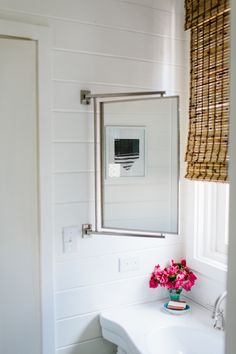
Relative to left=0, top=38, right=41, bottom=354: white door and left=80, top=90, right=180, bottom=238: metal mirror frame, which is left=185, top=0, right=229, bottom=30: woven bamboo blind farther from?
left=0, top=38, right=41, bottom=354: white door

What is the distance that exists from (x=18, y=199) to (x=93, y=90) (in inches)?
25.7

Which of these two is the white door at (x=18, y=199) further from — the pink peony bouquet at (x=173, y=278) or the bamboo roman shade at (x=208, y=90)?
the bamboo roman shade at (x=208, y=90)

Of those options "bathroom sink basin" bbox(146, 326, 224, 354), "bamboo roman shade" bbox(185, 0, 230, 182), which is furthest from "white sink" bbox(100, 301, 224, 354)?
"bamboo roman shade" bbox(185, 0, 230, 182)

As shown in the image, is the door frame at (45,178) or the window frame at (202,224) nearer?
the door frame at (45,178)

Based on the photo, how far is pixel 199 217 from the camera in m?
2.05

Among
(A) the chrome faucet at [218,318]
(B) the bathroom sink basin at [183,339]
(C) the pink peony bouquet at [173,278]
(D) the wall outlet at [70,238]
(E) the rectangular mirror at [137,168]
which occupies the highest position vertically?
(E) the rectangular mirror at [137,168]

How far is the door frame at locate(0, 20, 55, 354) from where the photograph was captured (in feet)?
5.48

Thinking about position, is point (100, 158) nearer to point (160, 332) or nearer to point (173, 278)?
point (173, 278)

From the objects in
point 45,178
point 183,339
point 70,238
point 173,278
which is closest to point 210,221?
point 173,278

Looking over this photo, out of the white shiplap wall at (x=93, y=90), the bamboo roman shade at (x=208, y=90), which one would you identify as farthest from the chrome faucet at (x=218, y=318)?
the bamboo roman shade at (x=208, y=90)

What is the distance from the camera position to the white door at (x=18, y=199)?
1.62 metres

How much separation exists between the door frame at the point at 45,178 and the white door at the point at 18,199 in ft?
0.08

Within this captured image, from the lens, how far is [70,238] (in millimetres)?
1801

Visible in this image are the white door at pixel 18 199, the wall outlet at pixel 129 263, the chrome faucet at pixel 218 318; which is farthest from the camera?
the wall outlet at pixel 129 263
